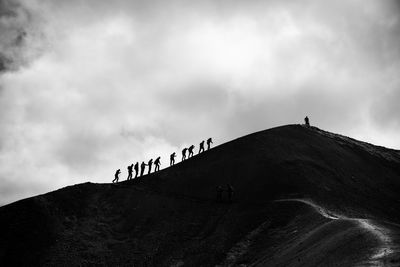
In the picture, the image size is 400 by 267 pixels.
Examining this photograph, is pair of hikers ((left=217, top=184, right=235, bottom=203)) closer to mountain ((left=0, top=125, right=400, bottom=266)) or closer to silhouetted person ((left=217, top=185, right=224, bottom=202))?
silhouetted person ((left=217, top=185, right=224, bottom=202))

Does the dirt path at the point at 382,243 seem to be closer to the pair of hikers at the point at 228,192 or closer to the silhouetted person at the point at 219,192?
the pair of hikers at the point at 228,192

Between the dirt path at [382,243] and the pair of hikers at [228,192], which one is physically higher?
the pair of hikers at [228,192]

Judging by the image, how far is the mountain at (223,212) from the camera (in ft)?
113

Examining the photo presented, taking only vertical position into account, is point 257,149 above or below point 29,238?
above

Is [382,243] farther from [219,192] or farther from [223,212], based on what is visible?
[219,192]

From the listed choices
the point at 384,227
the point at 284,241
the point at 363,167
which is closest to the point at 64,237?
the point at 284,241

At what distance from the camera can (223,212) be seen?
4256cm

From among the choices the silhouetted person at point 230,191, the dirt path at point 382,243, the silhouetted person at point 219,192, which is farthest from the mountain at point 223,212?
the silhouetted person at point 219,192

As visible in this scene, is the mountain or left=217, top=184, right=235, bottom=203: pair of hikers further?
left=217, top=184, right=235, bottom=203: pair of hikers

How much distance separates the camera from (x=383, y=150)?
63781 millimetres

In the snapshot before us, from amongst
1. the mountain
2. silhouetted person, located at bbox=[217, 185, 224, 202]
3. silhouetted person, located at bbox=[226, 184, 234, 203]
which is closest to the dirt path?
the mountain

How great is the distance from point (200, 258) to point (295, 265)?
41.1 feet

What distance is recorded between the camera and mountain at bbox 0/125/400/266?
1352 inches

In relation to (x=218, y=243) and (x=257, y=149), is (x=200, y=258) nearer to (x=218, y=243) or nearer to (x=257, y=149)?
(x=218, y=243)
